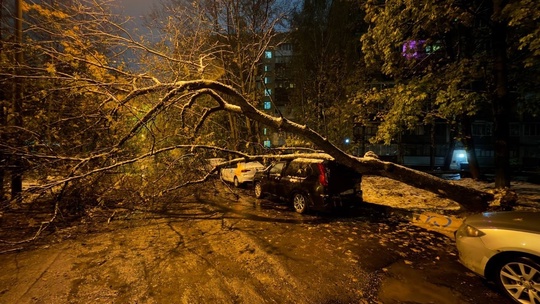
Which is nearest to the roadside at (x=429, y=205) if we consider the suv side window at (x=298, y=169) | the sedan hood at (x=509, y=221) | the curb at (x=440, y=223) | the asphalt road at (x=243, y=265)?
the curb at (x=440, y=223)

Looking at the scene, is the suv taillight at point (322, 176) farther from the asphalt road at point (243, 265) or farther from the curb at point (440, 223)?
the curb at point (440, 223)

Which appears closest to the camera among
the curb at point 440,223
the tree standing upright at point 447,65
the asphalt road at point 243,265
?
the asphalt road at point 243,265

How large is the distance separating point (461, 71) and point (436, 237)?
5.97 metres

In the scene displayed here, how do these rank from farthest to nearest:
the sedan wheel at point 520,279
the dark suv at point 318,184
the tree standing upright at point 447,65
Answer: the tree standing upright at point 447,65 < the dark suv at point 318,184 < the sedan wheel at point 520,279

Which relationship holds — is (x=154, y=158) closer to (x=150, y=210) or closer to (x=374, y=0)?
(x=150, y=210)

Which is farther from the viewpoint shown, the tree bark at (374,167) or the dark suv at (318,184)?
the dark suv at (318,184)

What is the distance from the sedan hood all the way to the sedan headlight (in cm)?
6

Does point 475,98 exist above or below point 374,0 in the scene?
below

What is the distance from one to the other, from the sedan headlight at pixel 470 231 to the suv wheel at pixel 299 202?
13.7ft

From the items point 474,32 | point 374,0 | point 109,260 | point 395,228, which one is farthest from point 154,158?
point 474,32

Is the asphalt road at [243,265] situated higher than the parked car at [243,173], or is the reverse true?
the parked car at [243,173]

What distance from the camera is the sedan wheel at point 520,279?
3064 millimetres

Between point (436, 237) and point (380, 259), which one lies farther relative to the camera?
point (436, 237)

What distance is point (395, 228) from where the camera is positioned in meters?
6.39
